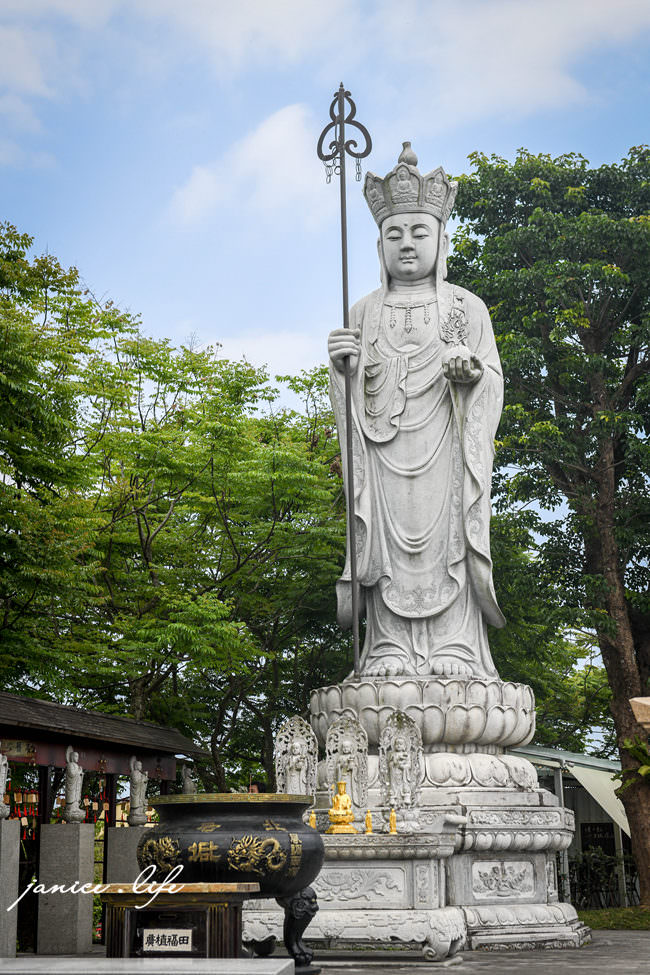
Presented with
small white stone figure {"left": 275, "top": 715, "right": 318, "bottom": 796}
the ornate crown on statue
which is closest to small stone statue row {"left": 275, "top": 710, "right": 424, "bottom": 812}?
small white stone figure {"left": 275, "top": 715, "right": 318, "bottom": 796}

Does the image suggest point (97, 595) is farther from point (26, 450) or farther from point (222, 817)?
point (222, 817)

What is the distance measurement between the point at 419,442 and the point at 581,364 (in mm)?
5155

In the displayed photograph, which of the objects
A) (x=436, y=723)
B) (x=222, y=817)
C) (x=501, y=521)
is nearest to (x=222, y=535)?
(x=501, y=521)

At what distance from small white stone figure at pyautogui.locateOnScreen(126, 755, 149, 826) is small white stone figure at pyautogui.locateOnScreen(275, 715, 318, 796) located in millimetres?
1914

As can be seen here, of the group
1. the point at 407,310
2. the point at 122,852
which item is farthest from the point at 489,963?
the point at 407,310

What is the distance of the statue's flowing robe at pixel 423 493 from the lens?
10906 millimetres

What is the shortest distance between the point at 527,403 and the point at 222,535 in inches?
185

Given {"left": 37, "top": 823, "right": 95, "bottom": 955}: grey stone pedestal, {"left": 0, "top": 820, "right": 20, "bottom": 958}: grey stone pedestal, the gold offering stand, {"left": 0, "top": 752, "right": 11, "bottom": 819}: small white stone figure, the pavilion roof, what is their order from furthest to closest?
{"left": 37, "top": 823, "right": 95, "bottom": 955}: grey stone pedestal → the pavilion roof → {"left": 0, "top": 752, "right": 11, "bottom": 819}: small white stone figure → {"left": 0, "top": 820, "right": 20, "bottom": 958}: grey stone pedestal → the gold offering stand

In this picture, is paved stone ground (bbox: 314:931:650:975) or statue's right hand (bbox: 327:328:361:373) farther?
statue's right hand (bbox: 327:328:361:373)

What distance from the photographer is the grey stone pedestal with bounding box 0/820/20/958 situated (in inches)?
283

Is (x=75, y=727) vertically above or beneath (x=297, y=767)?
above

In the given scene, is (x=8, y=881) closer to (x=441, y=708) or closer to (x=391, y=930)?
(x=391, y=930)

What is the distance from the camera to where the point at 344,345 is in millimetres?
10898

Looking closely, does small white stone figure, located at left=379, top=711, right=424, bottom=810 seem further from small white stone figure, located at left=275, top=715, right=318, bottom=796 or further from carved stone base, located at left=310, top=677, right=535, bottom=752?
carved stone base, located at left=310, top=677, right=535, bottom=752
